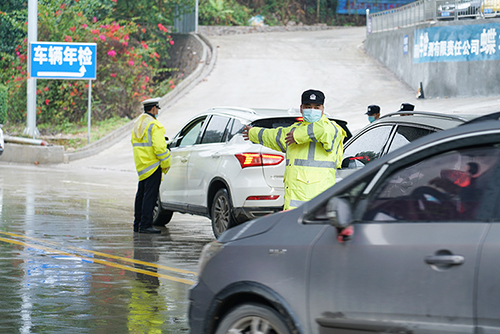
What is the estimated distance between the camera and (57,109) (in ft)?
109

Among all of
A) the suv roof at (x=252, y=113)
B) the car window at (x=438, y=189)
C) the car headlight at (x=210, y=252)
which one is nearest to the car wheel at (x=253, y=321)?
the car headlight at (x=210, y=252)

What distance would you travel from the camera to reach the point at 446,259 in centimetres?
395

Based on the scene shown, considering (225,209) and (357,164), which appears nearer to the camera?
(357,164)

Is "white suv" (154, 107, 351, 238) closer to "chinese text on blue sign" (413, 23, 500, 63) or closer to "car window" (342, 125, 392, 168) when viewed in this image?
"car window" (342, 125, 392, 168)

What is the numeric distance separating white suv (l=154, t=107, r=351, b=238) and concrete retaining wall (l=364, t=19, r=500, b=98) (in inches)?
728

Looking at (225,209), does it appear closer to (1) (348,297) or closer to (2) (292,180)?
(2) (292,180)

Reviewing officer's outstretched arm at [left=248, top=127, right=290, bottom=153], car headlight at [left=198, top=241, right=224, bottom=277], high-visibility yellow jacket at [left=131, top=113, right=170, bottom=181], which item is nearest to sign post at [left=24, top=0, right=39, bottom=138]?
high-visibility yellow jacket at [left=131, top=113, right=170, bottom=181]

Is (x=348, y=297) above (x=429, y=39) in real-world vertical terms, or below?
below

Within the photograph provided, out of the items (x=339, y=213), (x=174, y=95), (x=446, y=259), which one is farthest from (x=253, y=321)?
(x=174, y=95)

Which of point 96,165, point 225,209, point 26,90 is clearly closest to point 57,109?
point 26,90

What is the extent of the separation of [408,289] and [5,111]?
29.7 meters

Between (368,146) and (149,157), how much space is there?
3554 millimetres

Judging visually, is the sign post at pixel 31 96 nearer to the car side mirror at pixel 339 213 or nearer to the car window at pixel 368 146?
the car window at pixel 368 146

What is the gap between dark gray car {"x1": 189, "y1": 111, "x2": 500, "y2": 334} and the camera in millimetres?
3908
